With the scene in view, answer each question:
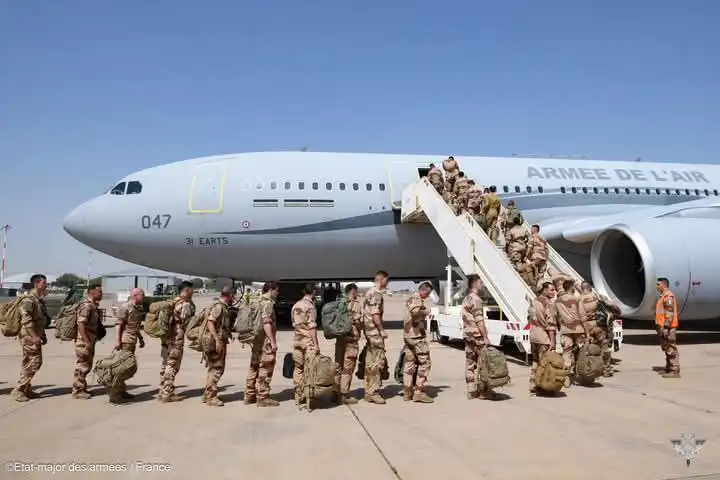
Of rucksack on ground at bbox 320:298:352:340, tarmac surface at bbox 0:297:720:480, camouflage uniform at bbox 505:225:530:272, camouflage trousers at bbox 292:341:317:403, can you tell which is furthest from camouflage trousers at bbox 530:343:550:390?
camouflage uniform at bbox 505:225:530:272

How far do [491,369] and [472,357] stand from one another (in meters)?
0.36

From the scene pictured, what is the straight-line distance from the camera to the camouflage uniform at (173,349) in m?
6.69

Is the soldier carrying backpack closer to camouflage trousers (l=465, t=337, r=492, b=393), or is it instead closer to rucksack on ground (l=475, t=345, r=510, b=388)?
camouflage trousers (l=465, t=337, r=492, b=393)

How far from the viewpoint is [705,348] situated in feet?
38.3

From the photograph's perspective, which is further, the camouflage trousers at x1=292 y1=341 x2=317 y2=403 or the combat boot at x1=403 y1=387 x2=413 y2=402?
the combat boot at x1=403 y1=387 x2=413 y2=402

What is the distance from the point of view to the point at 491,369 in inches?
257

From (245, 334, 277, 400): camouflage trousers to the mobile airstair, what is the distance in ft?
14.9

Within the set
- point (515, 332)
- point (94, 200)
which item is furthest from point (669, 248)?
point (94, 200)

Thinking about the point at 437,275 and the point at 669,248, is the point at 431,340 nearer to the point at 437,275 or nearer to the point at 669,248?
the point at 437,275

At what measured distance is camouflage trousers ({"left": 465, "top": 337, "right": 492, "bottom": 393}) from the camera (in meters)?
6.68

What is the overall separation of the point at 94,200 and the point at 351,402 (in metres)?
10.5

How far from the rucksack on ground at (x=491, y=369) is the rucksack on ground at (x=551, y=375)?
1.93ft

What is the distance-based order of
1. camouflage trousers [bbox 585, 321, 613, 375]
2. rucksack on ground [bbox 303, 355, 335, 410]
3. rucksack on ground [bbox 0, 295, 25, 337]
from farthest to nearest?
camouflage trousers [bbox 585, 321, 613, 375]
rucksack on ground [bbox 0, 295, 25, 337]
rucksack on ground [bbox 303, 355, 335, 410]

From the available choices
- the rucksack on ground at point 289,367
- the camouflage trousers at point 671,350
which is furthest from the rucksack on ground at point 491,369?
the camouflage trousers at point 671,350
